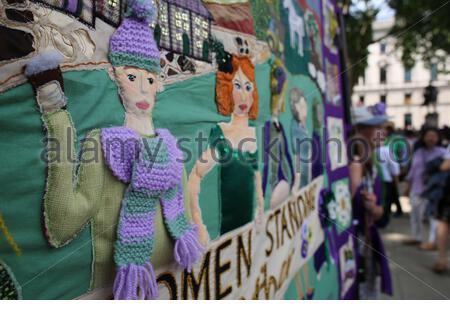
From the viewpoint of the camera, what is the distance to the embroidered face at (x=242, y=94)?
1.03 m

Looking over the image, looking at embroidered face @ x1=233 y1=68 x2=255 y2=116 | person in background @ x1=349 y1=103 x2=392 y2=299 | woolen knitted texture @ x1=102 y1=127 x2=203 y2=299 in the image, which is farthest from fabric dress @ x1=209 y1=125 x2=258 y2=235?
person in background @ x1=349 y1=103 x2=392 y2=299

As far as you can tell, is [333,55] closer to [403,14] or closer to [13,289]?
[13,289]

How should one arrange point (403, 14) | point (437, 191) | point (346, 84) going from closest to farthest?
point (346, 84)
point (437, 191)
point (403, 14)

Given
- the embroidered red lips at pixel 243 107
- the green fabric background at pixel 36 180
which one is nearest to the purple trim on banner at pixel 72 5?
the green fabric background at pixel 36 180

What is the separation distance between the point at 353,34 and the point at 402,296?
23.1 feet

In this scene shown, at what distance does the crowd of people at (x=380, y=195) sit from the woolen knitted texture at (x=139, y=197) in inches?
59.0

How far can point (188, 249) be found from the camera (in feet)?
2.66

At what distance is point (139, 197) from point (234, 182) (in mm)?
362

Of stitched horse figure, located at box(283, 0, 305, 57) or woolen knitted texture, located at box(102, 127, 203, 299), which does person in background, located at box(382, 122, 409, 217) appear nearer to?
stitched horse figure, located at box(283, 0, 305, 57)

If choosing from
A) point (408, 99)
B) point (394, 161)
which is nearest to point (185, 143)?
point (394, 161)

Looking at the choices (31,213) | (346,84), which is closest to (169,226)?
(31,213)

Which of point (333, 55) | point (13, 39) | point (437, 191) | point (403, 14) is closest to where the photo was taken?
point (13, 39)

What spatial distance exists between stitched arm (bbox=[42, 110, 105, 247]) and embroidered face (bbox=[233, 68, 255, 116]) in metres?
0.48

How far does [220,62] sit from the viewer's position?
97cm
